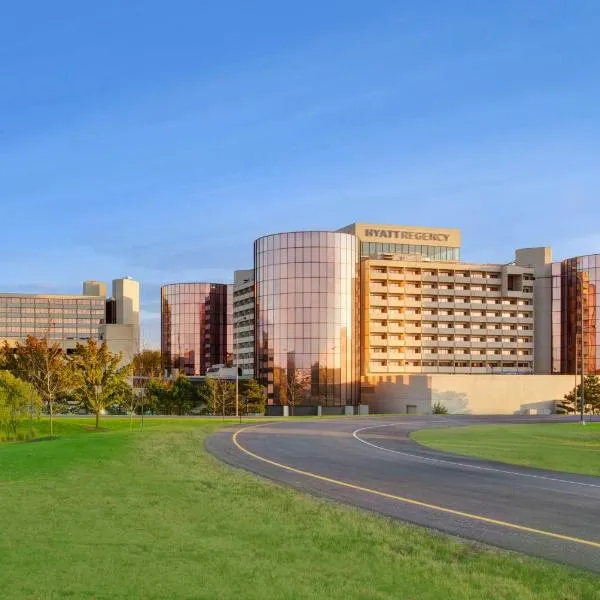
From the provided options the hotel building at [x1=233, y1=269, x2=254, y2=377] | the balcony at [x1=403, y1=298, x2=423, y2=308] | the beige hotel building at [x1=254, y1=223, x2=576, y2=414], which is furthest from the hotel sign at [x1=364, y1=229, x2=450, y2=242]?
the hotel building at [x1=233, y1=269, x2=254, y2=377]

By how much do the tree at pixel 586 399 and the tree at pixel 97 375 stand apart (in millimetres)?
76754

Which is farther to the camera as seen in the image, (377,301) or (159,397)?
(377,301)

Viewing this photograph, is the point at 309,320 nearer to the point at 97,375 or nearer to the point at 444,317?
the point at 444,317

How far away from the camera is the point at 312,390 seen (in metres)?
115

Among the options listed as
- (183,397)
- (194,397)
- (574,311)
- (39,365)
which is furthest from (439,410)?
(39,365)

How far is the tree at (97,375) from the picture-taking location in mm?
69375

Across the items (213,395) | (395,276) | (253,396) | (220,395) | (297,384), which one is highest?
(395,276)

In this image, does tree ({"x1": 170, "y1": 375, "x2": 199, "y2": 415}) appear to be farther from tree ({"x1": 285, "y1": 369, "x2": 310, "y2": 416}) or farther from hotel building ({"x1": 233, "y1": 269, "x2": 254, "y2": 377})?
hotel building ({"x1": 233, "y1": 269, "x2": 254, "y2": 377})

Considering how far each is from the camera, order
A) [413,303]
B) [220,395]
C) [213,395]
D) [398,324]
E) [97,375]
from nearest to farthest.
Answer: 1. [97,375]
2. [213,395]
3. [220,395]
4. [398,324]
5. [413,303]

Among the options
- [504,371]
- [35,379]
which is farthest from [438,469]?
[504,371]

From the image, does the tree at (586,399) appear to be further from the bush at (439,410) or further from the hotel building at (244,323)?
the hotel building at (244,323)

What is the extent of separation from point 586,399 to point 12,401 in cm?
8811

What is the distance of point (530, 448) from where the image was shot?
126 feet

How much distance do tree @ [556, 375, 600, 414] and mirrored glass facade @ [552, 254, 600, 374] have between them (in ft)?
70.2
